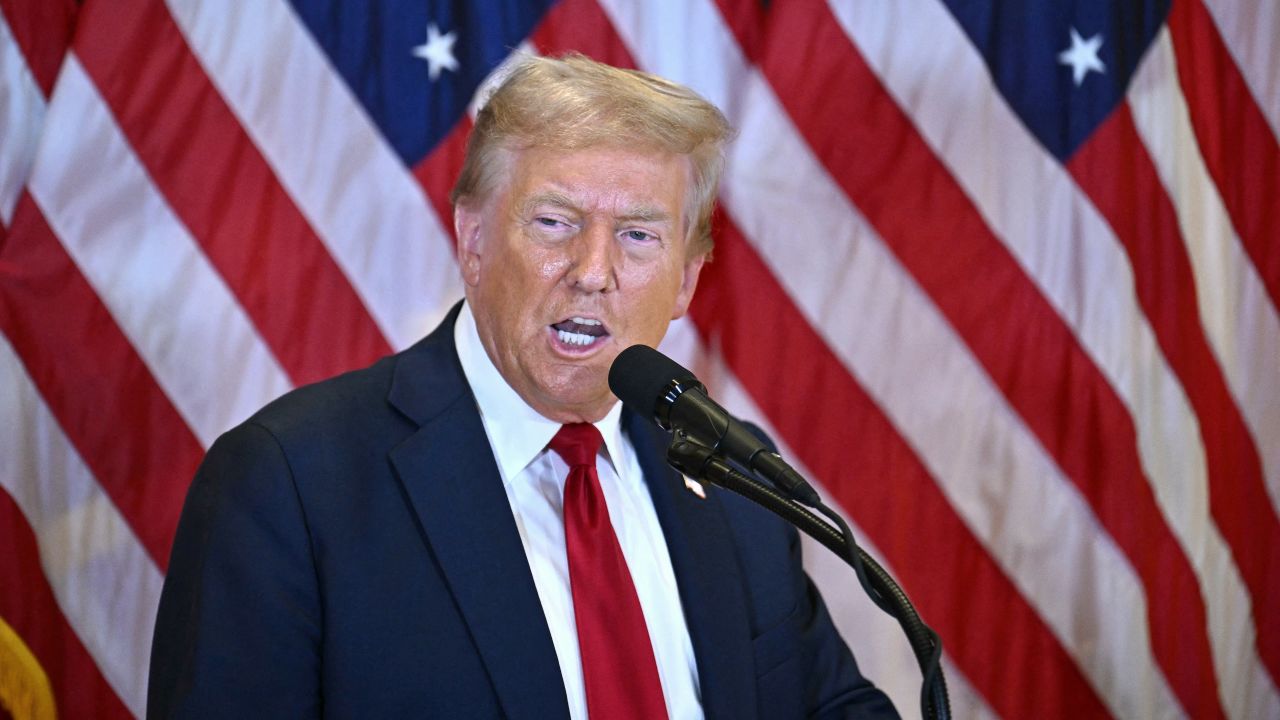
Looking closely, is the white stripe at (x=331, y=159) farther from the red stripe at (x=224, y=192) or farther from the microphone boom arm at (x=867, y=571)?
the microphone boom arm at (x=867, y=571)

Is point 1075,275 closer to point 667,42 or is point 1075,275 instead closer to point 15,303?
point 667,42

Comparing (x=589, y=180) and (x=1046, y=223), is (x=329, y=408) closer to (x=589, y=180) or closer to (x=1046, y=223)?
(x=589, y=180)

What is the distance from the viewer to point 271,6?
242cm

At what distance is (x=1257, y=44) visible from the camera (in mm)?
2723

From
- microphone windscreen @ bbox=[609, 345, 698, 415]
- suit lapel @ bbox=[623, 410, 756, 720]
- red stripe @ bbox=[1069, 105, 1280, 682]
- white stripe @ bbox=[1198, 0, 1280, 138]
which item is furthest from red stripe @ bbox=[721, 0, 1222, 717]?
microphone windscreen @ bbox=[609, 345, 698, 415]

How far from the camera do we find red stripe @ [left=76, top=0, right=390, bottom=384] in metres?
2.36

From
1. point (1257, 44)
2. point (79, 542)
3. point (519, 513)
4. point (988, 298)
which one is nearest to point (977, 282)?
point (988, 298)

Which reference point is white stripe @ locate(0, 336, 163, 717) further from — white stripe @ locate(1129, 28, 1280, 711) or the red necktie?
white stripe @ locate(1129, 28, 1280, 711)

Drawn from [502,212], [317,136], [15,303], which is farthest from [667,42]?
[15,303]

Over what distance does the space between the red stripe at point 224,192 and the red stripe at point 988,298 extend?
1043mm

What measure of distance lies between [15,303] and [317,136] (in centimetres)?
63

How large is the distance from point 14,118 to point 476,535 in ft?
4.44

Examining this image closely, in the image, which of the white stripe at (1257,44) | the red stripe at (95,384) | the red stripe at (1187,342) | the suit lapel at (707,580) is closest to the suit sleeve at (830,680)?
the suit lapel at (707,580)

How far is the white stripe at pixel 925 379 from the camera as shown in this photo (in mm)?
2621
